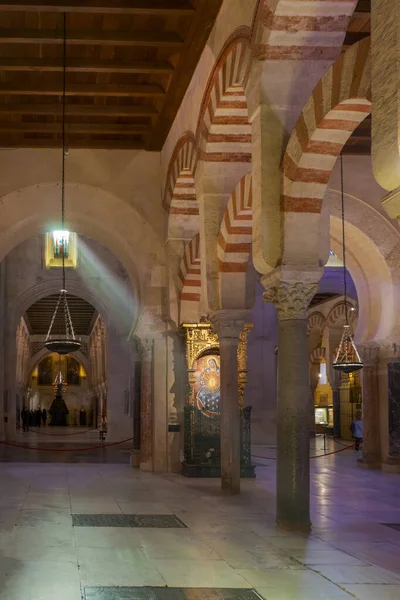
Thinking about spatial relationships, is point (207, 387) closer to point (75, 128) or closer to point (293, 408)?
point (75, 128)

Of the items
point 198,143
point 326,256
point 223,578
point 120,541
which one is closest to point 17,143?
point 198,143

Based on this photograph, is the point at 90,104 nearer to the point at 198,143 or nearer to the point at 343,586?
the point at 198,143

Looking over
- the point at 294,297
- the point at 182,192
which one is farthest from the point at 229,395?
the point at 182,192

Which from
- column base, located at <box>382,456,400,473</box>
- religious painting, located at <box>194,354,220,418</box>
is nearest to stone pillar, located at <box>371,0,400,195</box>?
religious painting, located at <box>194,354,220,418</box>

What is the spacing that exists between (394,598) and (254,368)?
538 inches

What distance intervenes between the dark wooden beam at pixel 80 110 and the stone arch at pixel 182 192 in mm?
641

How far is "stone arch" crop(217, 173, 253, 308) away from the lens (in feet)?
28.5

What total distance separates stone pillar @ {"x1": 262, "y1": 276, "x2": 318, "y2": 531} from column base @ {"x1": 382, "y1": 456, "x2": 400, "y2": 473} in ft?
17.8

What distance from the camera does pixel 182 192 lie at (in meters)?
10.9

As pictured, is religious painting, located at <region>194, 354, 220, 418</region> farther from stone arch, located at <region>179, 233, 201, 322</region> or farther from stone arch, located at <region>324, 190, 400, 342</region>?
stone arch, located at <region>324, 190, 400, 342</region>

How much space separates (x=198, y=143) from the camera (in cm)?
872

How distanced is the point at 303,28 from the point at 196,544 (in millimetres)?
3672

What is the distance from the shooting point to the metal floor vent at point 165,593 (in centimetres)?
430

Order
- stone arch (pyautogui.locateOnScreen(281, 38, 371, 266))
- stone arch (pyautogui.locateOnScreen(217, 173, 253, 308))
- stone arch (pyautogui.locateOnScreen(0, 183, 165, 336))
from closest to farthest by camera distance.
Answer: stone arch (pyautogui.locateOnScreen(281, 38, 371, 266)), stone arch (pyautogui.locateOnScreen(217, 173, 253, 308)), stone arch (pyautogui.locateOnScreen(0, 183, 165, 336))
